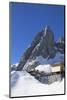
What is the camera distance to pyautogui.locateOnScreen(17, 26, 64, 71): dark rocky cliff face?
2.41 meters

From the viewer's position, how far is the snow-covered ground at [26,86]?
93.4 inches

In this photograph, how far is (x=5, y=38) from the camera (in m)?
2.39

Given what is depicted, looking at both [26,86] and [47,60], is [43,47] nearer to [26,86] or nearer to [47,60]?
[47,60]

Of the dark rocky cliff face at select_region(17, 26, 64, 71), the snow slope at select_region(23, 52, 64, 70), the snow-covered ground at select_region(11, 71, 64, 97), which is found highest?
the dark rocky cliff face at select_region(17, 26, 64, 71)

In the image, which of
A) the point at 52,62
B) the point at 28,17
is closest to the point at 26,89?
the point at 52,62

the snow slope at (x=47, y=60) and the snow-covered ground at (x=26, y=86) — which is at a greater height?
the snow slope at (x=47, y=60)

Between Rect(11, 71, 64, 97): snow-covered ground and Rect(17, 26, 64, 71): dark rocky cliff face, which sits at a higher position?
Rect(17, 26, 64, 71): dark rocky cliff face

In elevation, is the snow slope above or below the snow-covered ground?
above

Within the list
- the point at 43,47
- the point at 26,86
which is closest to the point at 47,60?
the point at 43,47

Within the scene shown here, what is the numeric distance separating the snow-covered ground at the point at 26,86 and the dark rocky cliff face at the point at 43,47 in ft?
0.25

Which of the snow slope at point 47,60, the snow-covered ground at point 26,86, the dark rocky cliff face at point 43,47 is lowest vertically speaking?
the snow-covered ground at point 26,86

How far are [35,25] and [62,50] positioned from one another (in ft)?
1.17

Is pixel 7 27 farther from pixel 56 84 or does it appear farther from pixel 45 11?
pixel 56 84

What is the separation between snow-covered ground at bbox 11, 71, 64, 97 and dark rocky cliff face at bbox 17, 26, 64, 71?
0.08m
